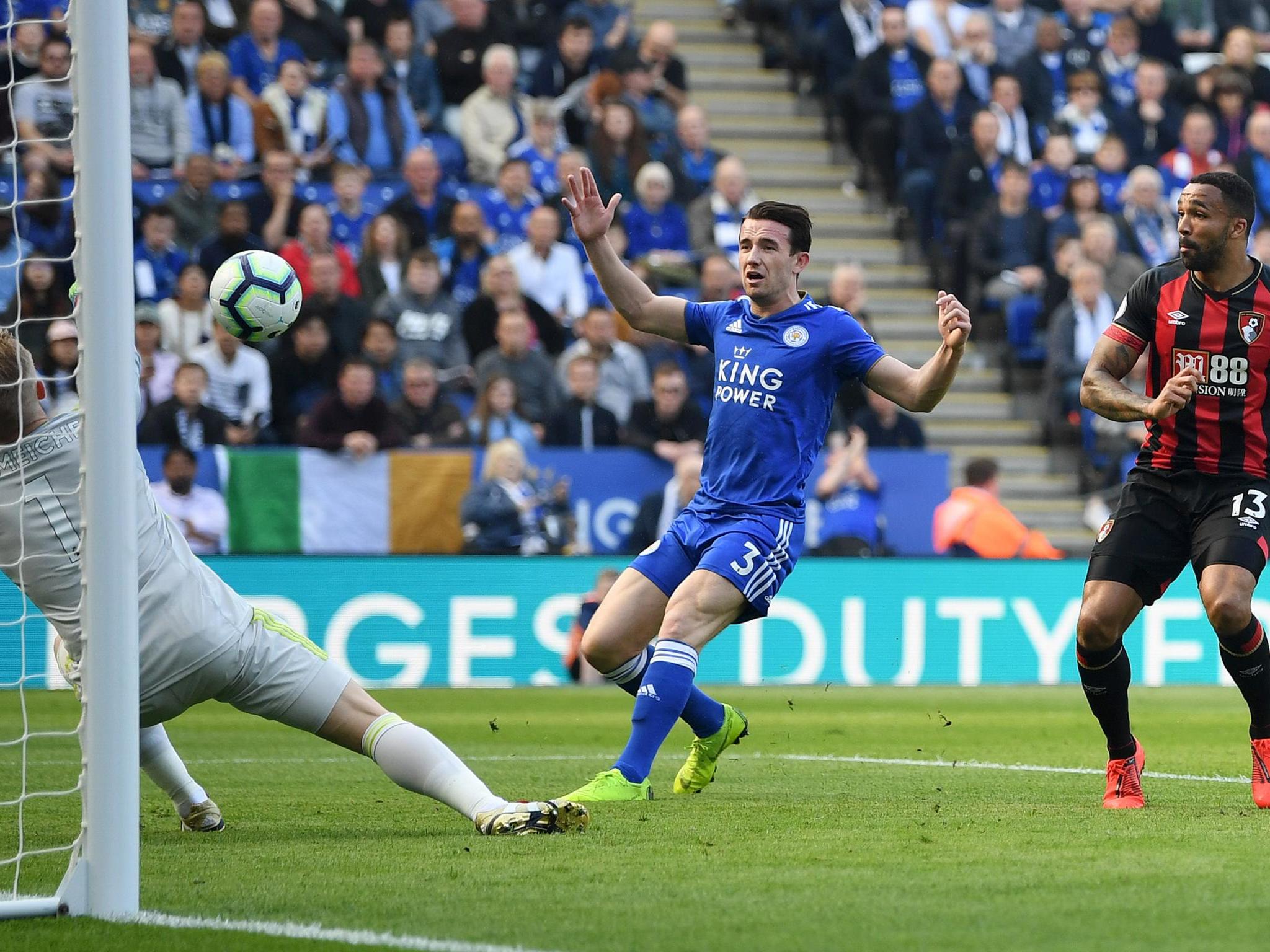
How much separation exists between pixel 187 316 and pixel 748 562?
29.9 ft

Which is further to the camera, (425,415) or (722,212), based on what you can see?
(722,212)

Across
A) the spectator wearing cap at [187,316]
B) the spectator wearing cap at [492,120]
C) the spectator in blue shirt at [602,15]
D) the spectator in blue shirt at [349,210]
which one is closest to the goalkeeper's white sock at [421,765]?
the spectator wearing cap at [187,316]

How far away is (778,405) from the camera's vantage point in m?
7.09

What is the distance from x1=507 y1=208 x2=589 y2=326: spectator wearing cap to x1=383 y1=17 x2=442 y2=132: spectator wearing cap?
1856mm

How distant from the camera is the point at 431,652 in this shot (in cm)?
1361

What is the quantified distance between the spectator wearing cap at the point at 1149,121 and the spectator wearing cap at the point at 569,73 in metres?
6.14

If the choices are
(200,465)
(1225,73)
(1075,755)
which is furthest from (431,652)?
(1225,73)

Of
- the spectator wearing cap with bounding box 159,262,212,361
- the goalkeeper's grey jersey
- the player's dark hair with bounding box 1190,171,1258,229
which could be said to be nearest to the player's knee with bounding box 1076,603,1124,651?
the player's dark hair with bounding box 1190,171,1258,229

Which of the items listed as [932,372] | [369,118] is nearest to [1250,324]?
[932,372]

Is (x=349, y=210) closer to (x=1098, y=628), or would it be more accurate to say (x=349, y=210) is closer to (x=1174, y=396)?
(x=1098, y=628)

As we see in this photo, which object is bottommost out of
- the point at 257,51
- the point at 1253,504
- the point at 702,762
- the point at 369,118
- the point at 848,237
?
the point at 702,762

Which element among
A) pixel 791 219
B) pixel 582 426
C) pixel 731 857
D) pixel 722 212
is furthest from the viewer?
pixel 722 212

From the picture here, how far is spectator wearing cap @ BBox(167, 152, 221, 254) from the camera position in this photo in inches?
622

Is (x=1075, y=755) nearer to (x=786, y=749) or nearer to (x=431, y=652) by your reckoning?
(x=786, y=749)
